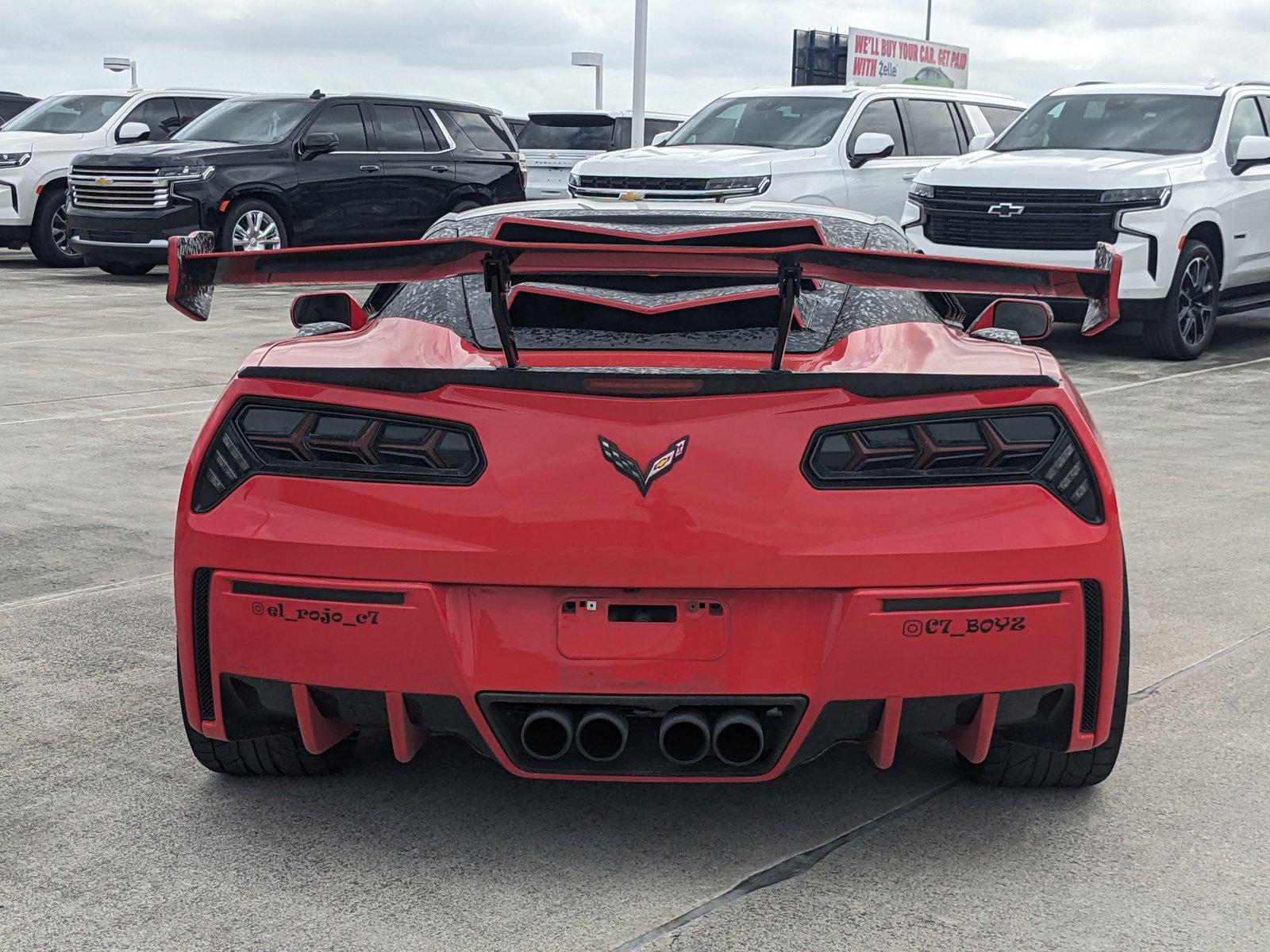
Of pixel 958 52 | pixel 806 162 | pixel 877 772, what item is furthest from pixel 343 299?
pixel 958 52

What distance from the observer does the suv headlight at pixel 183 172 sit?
1603 cm

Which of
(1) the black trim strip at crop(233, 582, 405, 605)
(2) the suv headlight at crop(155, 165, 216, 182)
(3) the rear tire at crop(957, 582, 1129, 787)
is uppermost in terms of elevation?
(1) the black trim strip at crop(233, 582, 405, 605)

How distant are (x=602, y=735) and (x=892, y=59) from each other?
176 feet

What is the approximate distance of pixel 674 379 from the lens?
9.92ft

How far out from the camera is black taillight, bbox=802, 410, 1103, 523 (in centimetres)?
302

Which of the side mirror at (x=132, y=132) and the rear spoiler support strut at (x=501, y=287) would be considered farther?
the side mirror at (x=132, y=132)

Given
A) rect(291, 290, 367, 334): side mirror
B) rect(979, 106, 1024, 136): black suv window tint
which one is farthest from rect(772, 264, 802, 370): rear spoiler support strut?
rect(979, 106, 1024, 136): black suv window tint

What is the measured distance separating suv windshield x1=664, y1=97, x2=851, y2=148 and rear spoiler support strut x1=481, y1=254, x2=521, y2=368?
11499 millimetres

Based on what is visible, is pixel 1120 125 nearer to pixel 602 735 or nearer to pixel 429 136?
pixel 429 136

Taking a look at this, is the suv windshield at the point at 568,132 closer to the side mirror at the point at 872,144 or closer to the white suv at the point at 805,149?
the white suv at the point at 805,149

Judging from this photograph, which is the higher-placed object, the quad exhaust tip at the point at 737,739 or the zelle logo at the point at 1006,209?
the quad exhaust tip at the point at 737,739

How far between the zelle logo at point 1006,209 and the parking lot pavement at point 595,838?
6.78m

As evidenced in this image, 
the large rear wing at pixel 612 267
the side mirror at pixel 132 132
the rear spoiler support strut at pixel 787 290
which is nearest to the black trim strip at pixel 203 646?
the large rear wing at pixel 612 267

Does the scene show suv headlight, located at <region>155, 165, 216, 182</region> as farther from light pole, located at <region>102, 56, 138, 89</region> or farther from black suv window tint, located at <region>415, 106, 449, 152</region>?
light pole, located at <region>102, 56, 138, 89</region>
